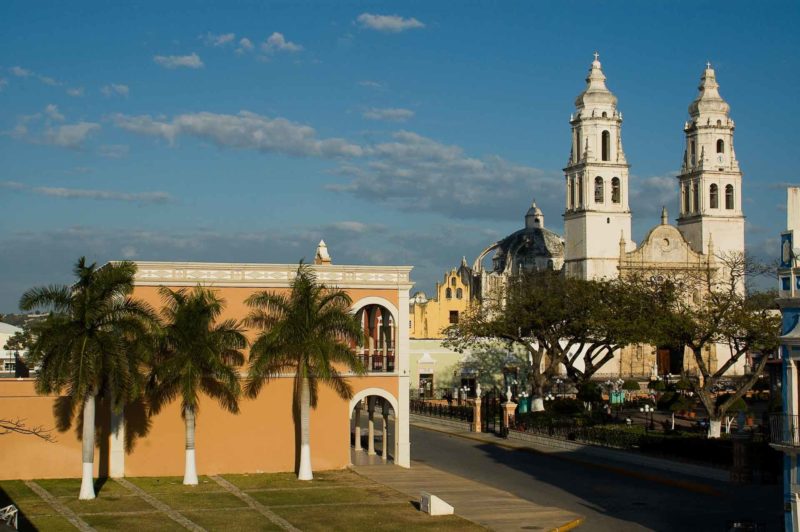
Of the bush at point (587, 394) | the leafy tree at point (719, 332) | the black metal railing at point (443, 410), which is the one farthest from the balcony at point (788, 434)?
the bush at point (587, 394)

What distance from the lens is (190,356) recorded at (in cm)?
3244

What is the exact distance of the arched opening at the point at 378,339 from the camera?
3722 cm

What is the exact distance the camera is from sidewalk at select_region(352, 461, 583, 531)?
26.8m

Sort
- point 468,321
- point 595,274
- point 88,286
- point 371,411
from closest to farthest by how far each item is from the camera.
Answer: point 88,286, point 371,411, point 468,321, point 595,274

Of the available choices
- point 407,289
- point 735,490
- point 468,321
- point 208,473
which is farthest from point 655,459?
point 468,321

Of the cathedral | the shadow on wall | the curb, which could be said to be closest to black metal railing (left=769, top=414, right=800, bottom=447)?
the curb

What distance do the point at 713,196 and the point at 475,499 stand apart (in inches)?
2426

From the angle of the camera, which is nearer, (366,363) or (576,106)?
(366,363)

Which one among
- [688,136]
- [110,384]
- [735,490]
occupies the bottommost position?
[735,490]

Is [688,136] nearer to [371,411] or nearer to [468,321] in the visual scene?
[468,321]

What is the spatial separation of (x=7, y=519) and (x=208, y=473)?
13325 millimetres

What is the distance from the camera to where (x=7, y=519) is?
70.4ft

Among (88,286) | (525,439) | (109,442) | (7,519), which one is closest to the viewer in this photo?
(7,519)

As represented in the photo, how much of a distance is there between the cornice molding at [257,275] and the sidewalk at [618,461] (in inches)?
328
